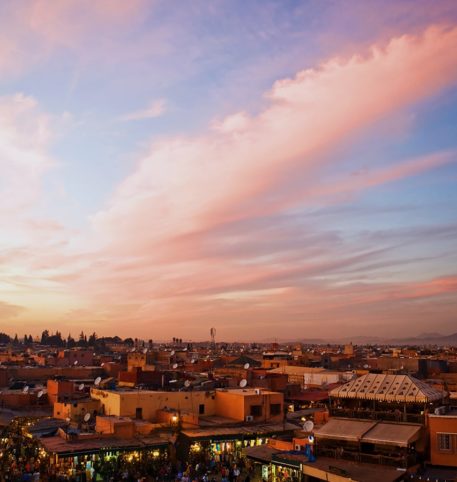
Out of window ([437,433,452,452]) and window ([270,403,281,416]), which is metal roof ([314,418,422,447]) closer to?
window ([437,433,452,452])

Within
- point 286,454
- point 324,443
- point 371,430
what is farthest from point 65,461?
point 371,430

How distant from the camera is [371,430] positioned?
22.0m

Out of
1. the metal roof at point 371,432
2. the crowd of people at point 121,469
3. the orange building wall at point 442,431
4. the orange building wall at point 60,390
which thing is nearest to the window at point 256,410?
the crowd of people at point 121,469

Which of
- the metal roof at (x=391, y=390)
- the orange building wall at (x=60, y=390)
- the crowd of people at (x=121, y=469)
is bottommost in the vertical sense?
the crowd of people at (x=121, y=469)

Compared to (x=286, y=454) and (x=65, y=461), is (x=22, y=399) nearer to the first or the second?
(x=65, y=461)

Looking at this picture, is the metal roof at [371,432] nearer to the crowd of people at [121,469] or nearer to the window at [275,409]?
the crowd of people at [121,469]

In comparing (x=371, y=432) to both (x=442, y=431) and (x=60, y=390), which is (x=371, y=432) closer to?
(x=442, y=431)

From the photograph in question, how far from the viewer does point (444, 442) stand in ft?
68.7

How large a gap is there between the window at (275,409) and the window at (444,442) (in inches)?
558

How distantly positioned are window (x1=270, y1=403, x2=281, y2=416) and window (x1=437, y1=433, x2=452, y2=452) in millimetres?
14165

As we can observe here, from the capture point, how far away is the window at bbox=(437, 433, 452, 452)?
2086 cm

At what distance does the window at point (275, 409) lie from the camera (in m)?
34.0

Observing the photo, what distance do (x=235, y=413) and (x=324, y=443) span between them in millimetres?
11196

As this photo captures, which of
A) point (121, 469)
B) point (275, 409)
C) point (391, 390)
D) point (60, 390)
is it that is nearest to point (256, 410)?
point (275, 409)
